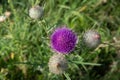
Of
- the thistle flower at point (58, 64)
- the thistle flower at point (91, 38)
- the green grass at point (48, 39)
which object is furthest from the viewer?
the green grass at point (48, 39)

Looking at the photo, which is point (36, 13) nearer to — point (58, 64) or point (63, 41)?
point (63, 41)

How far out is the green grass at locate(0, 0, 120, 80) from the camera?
243 centimetres

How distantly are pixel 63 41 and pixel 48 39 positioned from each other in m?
0.12

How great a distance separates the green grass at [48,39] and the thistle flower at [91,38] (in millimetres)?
98

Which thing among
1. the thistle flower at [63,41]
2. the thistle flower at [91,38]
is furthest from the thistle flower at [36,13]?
the thistle flower at [91,38]

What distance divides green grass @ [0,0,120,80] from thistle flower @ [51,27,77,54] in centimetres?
8

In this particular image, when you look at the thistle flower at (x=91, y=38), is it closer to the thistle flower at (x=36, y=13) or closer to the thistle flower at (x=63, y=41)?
the thistle flower at (x=63, y=41)

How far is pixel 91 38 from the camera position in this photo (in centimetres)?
201

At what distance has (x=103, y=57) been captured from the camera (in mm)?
2814

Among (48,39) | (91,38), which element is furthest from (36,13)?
(91,38)

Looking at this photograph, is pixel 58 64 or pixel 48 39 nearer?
pixel 58 64

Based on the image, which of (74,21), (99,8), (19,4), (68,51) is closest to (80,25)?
(74,21)

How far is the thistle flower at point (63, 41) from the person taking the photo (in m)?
1.94

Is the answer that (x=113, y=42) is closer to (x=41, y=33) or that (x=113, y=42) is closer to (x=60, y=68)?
(x=41, y=33)
